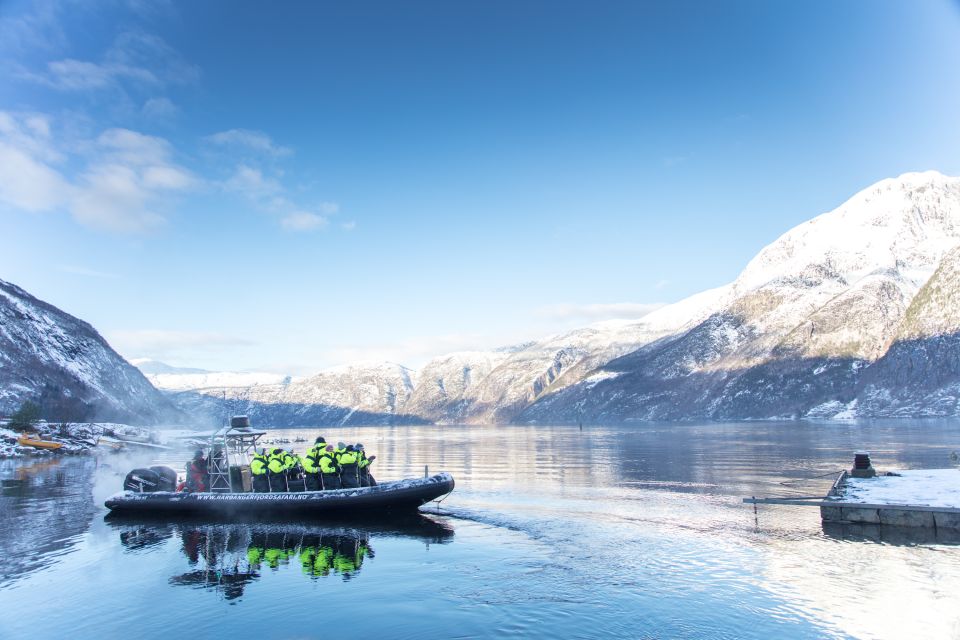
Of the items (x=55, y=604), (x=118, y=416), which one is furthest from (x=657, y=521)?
(x=118, y=416)

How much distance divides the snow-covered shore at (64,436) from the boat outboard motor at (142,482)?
71.7 metres

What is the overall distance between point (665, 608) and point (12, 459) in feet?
336

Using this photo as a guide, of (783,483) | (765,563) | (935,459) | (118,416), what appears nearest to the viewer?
(765,563)

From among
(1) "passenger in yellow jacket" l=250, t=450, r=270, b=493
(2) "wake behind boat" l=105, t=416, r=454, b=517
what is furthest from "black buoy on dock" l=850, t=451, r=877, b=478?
(1) "passenger in yellow jacket" l=250, t=450, r=270, b=493

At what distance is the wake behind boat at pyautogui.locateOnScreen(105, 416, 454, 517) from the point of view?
3347 cm

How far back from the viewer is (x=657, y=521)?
105ft

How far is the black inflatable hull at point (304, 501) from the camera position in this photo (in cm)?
3338

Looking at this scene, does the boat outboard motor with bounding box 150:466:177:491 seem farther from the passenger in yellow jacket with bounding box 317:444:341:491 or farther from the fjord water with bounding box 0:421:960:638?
the passenger in yellow jacket with bounding box 317:444:341:491

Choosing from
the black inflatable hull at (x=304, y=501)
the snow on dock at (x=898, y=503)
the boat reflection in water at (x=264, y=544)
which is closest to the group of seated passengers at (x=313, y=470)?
the black inflatable hull at (x=304, y=501)

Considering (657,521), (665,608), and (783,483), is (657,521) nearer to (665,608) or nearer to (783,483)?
(665,608)

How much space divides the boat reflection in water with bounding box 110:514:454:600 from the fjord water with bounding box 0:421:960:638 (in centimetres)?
15

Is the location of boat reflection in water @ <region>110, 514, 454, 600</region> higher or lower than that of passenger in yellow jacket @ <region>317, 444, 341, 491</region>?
lower

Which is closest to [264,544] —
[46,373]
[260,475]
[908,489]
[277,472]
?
[277,472]

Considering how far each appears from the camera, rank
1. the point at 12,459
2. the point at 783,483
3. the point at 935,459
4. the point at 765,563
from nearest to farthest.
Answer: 1. the point at 765,563
2. the point at 783,483
3. the point at 935,459
4. the point at 12,459
